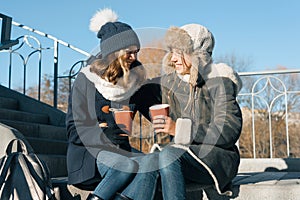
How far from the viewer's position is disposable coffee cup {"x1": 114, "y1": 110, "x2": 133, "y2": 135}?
2457mm

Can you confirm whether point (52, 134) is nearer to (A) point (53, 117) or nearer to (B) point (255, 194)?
(A) point (53, 117)

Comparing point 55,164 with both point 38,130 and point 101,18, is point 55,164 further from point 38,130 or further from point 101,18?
point 101,18

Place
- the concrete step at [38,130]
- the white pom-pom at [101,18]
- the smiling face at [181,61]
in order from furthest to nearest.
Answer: the concrete step at [38,130] → the white pom-pom at [101,18] → the smiling face at [181,61]

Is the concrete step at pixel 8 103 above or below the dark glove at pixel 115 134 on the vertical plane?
above

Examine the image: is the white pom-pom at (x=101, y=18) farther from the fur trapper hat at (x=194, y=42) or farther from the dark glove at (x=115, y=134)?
the dark glove at (x=115, y=134)

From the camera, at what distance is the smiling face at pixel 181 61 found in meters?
2.59

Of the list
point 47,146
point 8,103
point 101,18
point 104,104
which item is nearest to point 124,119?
point 104,104

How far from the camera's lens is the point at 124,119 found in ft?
8.12

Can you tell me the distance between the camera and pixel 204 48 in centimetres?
259

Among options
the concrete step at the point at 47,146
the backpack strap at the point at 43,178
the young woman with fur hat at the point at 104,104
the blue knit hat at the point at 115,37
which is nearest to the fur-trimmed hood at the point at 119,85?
the young woman with fur hat at the point at 104,104

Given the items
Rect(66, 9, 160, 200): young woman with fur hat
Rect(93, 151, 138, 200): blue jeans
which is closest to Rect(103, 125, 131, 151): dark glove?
Rect(66, 9, 160, 200): young woman with fur hat

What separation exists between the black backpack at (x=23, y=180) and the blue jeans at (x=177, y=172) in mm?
708

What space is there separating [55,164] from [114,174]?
1.65 m

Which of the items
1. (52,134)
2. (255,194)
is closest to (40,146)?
(52,134)
